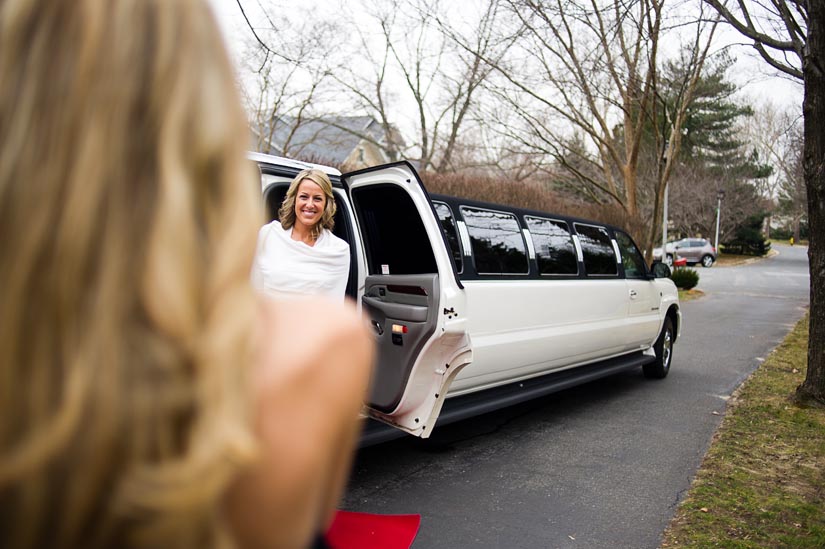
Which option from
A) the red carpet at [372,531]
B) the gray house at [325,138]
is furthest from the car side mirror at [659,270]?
the gray house at [325,138]

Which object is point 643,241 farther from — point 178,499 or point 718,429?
point 178,499

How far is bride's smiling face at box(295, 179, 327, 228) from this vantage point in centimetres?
401

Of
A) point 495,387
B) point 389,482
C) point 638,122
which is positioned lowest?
point 389,482

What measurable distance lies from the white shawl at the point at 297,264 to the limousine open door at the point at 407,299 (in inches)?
26.9

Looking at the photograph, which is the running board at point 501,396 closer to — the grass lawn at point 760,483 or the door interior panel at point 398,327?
the door interior panel at point 398,327

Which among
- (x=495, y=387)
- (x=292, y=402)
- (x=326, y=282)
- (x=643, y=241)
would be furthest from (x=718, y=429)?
(x=643, y=241)

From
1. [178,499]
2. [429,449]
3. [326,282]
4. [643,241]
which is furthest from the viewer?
[643,241]

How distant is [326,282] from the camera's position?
3.97 m

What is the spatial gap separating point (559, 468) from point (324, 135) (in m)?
22.5

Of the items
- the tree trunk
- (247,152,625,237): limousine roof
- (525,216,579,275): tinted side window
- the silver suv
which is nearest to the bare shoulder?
(247,152,625,237): limousine roof

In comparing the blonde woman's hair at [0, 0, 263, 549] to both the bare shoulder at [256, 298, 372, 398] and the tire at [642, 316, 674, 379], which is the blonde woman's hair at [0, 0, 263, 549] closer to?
the bare shoulder at [256, 298, 372, 398]

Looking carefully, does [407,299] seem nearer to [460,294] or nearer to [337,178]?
[460,294]

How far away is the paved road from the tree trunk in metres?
1.02

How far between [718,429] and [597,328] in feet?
5.01
